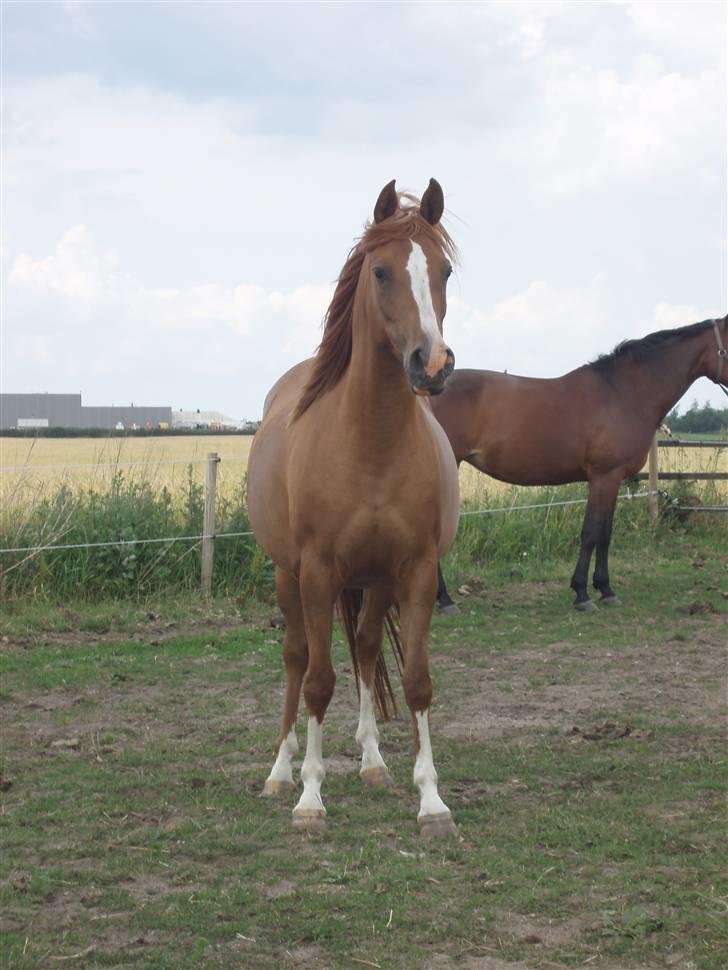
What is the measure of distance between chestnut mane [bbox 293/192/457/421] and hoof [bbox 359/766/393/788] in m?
1.50

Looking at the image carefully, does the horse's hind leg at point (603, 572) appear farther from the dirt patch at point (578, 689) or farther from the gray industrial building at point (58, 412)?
the gray industrial building at point (58, 412)

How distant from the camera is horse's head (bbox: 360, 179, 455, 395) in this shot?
11.6 ft

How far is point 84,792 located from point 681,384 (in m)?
6.71

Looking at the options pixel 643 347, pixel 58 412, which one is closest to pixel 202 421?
pixel 58 412

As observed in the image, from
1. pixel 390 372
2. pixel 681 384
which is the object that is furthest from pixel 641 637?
pixel 390 372

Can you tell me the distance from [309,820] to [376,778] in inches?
23.5

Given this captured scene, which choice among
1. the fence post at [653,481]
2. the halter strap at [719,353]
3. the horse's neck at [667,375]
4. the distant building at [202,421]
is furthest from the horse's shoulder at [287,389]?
the distant building at [202,421]

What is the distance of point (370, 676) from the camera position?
16.2ft

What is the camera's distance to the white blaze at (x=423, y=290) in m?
3.56

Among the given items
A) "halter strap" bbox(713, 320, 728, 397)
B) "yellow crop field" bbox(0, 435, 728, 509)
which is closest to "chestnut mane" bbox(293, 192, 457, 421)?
"yellow crop field" bbox(0, 435, 728, 509)

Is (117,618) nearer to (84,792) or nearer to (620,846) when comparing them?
(84,792)

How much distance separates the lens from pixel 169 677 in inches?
262

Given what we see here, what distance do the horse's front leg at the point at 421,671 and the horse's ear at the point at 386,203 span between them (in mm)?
1260

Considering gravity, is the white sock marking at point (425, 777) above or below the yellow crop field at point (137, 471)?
below
